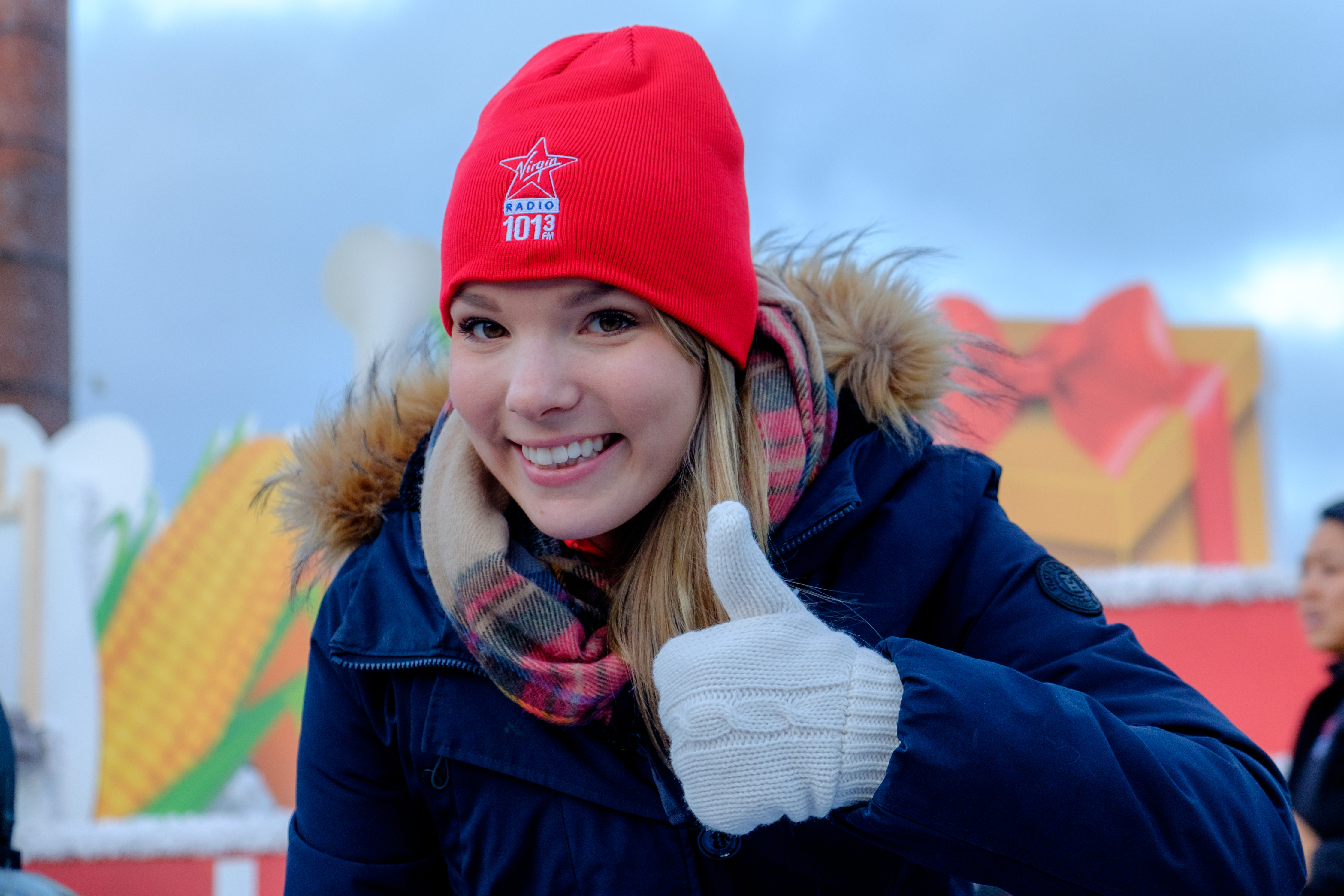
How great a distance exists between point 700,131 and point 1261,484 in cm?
537

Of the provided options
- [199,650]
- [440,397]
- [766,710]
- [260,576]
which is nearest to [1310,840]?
Result: [766,710]

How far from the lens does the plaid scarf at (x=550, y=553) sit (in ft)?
3.96

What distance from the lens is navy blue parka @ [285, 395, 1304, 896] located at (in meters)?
0.93

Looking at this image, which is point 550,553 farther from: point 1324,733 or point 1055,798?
point 1324,733

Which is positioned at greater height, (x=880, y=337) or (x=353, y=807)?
(x=880, y=337)

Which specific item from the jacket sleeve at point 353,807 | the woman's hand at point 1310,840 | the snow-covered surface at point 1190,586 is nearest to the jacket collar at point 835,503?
the jacket sleeve at point 353,807

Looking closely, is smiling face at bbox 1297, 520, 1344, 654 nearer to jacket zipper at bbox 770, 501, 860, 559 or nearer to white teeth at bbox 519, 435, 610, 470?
jacket zipper at bbox 770, 501, 860, 559

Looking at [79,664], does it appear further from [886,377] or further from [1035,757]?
[1035,757]

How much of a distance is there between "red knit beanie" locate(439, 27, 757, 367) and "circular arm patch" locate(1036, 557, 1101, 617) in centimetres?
44

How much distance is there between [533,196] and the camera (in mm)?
1229

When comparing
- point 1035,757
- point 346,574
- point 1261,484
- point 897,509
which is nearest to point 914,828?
point 1035,757

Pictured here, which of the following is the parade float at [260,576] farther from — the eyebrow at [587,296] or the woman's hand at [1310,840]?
the eyebrow at [587,296]

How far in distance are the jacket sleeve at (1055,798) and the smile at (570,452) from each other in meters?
0.41

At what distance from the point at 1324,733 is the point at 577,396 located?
216 centimetres
